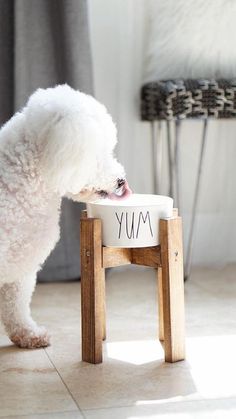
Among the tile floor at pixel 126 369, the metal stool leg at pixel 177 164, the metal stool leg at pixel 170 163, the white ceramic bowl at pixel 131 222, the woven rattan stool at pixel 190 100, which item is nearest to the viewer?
the tile floor at pixel 126 369

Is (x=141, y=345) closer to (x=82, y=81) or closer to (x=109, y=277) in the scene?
(x=109, y=277)

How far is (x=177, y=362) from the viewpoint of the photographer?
Answer: 1524 millimetres

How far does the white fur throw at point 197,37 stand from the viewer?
7.44 feet

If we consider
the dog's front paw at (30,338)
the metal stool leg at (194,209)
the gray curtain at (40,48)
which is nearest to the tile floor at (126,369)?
the dog's front paw at (30,338)

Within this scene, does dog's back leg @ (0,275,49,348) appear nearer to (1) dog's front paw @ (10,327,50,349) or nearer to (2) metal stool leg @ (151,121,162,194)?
(1) dog's front paw @ (10,327,50,349)

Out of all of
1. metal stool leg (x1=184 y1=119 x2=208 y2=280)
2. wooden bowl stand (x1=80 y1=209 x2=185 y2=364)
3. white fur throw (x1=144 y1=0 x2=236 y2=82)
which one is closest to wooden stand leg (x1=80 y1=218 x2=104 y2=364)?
wooden bowl stand (x1=80 y1=209 x2=185 y2=364)

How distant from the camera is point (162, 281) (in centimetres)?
151

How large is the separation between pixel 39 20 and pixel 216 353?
1183mm

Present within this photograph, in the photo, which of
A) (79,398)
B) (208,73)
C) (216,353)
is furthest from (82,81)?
(79,398)

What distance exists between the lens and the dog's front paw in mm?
1638

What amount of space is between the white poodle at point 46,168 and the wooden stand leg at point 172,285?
5.0 inches

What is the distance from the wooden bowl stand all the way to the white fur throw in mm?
936

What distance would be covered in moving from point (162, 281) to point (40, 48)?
3.29 feet

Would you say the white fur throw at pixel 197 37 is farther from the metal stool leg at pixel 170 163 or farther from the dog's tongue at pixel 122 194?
the dog's tongue at pixel 122 194
